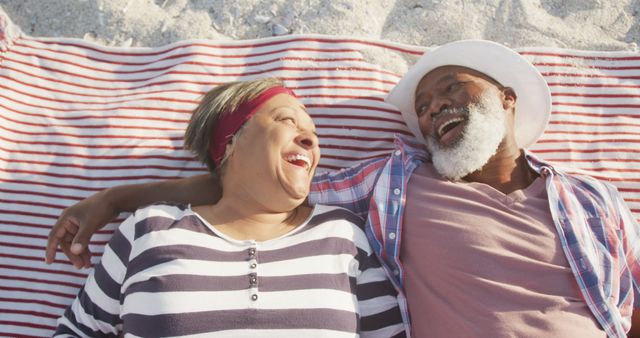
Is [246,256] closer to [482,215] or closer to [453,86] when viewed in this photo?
[482,215]

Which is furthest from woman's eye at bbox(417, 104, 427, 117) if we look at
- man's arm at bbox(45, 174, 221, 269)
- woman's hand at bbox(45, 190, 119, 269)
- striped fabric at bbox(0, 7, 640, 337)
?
woman's hand at bbox(45, 190, 119, 269)

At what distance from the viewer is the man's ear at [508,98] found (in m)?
2.71

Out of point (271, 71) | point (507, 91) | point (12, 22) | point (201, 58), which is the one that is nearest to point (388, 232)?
point (507, 91)

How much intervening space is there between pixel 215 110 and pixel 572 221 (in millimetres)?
1634

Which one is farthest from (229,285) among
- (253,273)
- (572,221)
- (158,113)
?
(572,221)

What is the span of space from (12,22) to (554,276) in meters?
3.33

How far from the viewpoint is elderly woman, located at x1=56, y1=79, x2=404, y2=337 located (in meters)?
2.04

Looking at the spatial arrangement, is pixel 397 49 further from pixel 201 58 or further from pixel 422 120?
pixel 201 58

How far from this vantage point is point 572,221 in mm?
2371

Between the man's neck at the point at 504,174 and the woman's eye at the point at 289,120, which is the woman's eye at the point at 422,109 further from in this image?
the woman's eye at the point at 289,120

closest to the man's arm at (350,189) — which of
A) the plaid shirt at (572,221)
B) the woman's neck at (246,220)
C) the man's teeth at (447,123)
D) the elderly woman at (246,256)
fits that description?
the plaid shirt at (572,221)

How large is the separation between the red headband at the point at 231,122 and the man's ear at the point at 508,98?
1127mm

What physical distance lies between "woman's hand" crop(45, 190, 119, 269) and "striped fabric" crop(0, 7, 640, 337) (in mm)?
275

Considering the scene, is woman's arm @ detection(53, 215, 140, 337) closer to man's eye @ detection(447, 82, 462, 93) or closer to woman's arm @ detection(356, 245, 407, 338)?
woman's arm @ detection(356, 245, 407, 338)
